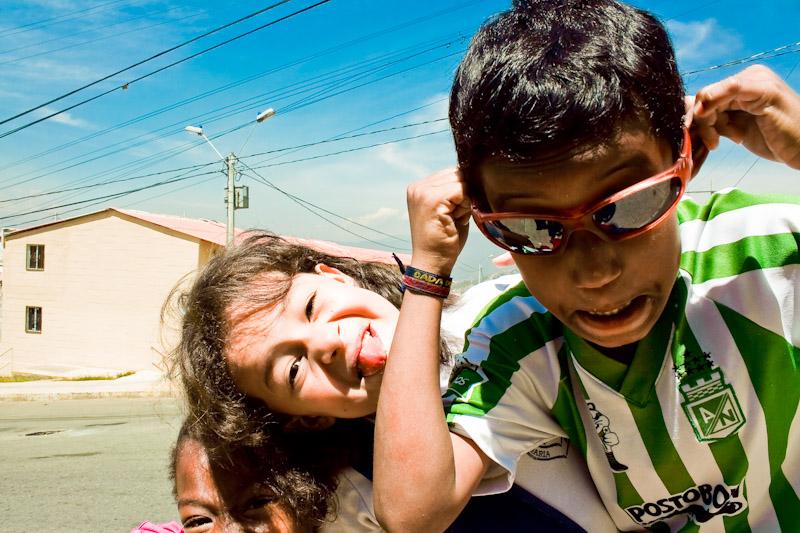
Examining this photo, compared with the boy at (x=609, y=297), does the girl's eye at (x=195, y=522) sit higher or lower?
lower

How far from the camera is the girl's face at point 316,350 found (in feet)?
6.40

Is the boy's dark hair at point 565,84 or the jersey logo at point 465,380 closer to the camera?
the boy's dark hair at point 565,84

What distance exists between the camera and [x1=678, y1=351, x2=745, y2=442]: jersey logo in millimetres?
1446

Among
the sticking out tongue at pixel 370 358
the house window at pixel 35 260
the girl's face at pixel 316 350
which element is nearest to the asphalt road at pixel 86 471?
the girl's face at pixel 316 350

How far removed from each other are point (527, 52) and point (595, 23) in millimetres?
155

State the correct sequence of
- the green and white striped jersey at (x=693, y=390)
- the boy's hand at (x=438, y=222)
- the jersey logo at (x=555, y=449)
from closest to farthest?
1. the green and white striped jersey at (x=693, y=390)
2. the boy's hand at (x=438, y=222)
3. the jersey logo at (x=555, y=449)

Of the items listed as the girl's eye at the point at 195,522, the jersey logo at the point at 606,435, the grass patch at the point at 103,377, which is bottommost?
the grass patch at the point at 103,377

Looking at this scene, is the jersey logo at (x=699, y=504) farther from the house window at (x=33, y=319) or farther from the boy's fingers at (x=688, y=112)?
the house window at (x=33, y=319)

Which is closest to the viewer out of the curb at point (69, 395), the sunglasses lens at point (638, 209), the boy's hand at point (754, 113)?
the sunglasses lens at point (638, 209)

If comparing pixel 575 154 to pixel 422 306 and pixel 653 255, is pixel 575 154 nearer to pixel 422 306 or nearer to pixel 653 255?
pixel 653 255

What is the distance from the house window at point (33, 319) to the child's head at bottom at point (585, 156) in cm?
2928

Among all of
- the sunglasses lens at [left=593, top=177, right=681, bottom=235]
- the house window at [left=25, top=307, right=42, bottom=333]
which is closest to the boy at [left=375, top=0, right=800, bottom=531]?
the sunglasses lens at [left=593, top=177, right=681, bottom=235]

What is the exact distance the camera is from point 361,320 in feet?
6.69

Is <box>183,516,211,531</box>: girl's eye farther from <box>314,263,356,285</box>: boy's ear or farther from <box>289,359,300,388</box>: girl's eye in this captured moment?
<box>314,263,356,285</box>: boy's ear
